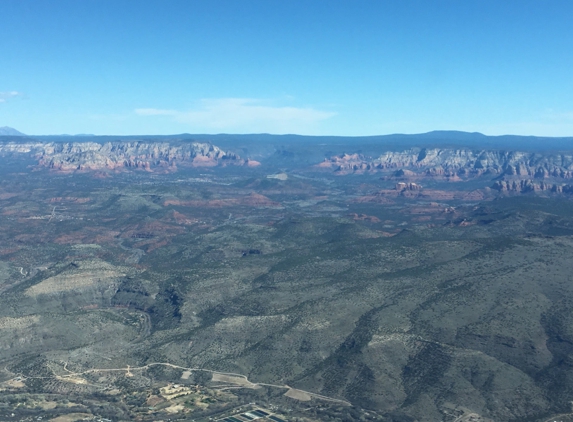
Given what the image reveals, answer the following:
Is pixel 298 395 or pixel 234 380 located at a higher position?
pixel 298 395

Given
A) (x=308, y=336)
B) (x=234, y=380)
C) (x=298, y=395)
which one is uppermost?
(x=308, y=336)

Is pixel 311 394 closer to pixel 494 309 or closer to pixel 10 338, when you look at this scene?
pixel 494 309

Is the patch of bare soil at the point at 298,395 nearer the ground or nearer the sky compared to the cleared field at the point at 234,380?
nearer the sky

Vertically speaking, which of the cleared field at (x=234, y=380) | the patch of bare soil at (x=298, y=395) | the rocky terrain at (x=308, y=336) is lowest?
A: the cleared field at (x=234, y=380)

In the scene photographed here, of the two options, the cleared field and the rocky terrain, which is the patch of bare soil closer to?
the rocky terrain

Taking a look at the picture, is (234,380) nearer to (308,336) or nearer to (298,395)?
(298,395)

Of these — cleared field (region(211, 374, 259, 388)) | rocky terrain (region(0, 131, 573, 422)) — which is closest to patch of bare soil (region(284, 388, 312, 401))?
rocky terrain (region(0, 131, 573, 422))

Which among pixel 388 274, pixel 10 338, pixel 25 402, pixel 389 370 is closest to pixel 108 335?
pixel 10 338

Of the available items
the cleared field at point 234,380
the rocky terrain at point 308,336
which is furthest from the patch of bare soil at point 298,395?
the cleared field at point 234,380

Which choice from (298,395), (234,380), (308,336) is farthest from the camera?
(308,336)

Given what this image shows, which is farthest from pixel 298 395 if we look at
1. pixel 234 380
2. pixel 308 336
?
pixel 308 336

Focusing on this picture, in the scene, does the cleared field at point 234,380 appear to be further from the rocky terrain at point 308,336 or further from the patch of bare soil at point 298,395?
the patch of bare soil at point 298,395
